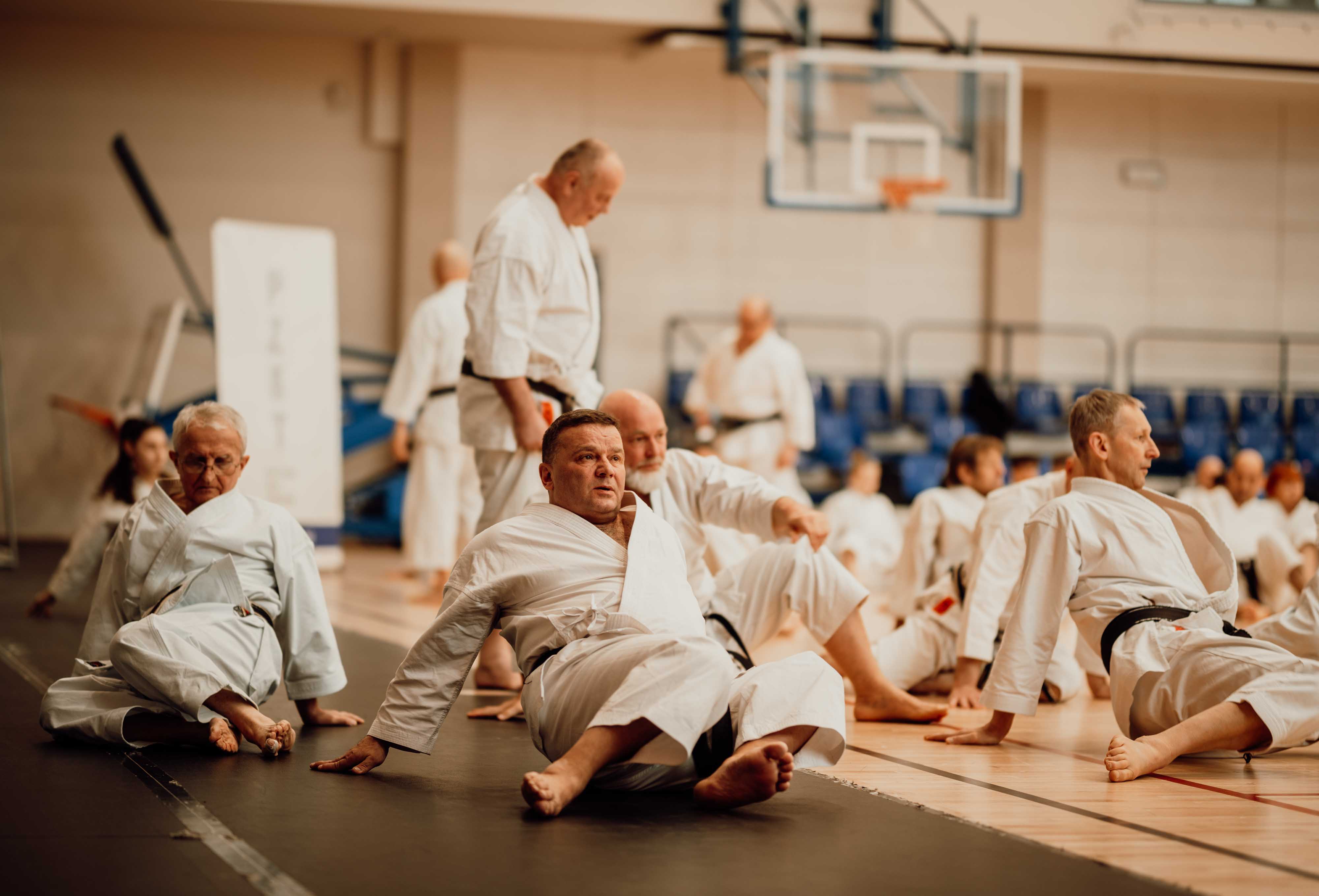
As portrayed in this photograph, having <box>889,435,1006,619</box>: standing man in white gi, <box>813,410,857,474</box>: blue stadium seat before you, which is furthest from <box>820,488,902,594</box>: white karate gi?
<box>889,435,1006,619</box>: standing man in white gi

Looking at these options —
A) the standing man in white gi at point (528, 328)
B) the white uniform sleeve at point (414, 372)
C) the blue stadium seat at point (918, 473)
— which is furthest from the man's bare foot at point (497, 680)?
the blue stadium seat at point (918, 473)

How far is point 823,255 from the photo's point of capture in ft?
36.9

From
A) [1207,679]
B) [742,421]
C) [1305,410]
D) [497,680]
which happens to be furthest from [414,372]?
[1305,410]

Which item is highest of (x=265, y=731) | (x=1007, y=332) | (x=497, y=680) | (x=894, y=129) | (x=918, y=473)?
(x=894, y=129)

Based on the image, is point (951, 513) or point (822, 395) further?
point (822, 395)

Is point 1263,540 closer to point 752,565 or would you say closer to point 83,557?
point 752,565

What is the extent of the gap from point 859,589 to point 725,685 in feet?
3.42

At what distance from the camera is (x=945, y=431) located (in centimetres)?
1059

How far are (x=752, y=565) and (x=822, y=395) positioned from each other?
7312 millimetres

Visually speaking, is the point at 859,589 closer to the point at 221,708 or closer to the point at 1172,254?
the point at 221,708

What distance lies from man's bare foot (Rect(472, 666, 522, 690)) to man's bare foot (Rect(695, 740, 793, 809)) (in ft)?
5.43

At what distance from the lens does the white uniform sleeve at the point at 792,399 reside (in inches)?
309

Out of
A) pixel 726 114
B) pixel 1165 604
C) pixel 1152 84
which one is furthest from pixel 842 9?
pixel 1165 604

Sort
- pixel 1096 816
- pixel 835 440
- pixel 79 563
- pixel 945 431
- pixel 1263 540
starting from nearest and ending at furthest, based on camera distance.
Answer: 1. pixel 1096 816
2. pixel 79 563
3. pixel 1263 540
4. pixel 835 440
5. pixel 945 431
